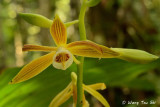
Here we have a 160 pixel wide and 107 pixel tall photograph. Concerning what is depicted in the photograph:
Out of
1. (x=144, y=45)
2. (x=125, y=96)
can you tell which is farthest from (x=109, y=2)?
(x=125, y=96)

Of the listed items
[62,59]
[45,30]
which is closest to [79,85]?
[62,59]

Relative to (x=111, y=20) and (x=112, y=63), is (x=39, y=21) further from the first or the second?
(x=111, y=20)

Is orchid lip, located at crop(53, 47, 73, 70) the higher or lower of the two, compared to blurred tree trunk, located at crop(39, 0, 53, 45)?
lower

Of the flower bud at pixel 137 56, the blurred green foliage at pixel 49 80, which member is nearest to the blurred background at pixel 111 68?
the blurred green foliage at pixel 49 80

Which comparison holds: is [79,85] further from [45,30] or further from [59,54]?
[45,30]

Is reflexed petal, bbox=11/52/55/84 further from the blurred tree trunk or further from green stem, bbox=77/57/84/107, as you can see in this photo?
the blurred tree trunk

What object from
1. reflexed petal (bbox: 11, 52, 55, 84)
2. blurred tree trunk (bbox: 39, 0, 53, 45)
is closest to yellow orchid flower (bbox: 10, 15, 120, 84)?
reflexed petal (bbox: 11, 52, 55, 84)

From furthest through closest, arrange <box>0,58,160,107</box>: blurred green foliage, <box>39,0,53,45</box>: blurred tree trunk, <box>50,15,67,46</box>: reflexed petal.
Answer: <box>39,0,53,45</box>: blurred tree trunk
<box>0,58,160,107</box>: blurred green foliage
<box>50,15,67,46</box>: reflexed petal
